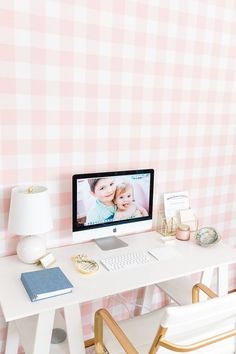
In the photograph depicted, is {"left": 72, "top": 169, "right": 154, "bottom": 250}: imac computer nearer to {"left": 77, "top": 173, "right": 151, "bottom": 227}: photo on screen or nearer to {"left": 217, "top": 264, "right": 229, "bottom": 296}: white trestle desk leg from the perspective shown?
{"left": 77, "top": 173, "right": 151, "bottom": 227}: photo on screen

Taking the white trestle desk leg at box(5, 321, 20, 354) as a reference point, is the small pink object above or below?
above

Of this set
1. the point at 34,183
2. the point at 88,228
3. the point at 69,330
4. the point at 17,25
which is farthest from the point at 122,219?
the point at 17,25

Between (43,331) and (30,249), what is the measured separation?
1.32 feet

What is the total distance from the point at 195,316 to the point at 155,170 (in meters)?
1.10

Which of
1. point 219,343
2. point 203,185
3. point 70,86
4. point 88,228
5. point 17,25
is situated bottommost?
point 219,343

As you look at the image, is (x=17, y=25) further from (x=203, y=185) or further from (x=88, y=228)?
(x=203, y=185)

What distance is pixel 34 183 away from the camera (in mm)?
1832

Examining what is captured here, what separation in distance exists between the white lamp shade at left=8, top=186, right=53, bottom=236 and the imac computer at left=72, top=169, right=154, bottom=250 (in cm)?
19

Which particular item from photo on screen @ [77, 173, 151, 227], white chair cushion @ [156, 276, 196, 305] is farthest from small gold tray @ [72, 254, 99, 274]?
white chair cushion @ [156, 276, 196, 305]

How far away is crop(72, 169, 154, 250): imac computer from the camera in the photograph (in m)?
1.83

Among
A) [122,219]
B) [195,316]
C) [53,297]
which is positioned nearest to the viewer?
[195,316]

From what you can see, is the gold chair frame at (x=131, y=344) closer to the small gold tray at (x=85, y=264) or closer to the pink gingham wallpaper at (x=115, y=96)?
the small gold tray at (x=85, y=264)

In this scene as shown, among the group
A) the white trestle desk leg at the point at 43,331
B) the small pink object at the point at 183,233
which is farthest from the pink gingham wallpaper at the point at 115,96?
the white trestle desk leg at the point at 43,331

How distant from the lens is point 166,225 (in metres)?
2.19
